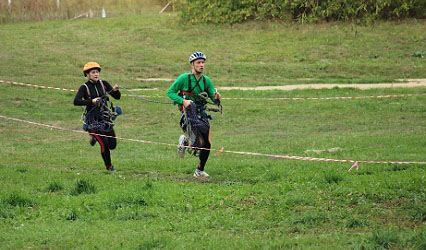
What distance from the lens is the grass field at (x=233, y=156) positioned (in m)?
8.21

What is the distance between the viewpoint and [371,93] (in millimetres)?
24203

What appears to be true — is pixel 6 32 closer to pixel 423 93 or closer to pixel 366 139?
pixel 423 93

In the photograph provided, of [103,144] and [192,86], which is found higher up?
[192,86]

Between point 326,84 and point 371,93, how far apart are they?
9.73 ft

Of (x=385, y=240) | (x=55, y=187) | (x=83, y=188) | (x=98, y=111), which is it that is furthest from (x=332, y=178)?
(x=98, y=111)

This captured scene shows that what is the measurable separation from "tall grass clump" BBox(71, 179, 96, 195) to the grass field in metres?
0.02

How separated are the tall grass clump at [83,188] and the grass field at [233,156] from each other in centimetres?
2

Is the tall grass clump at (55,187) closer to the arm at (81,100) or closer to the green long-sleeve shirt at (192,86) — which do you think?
the arm at (81,100)

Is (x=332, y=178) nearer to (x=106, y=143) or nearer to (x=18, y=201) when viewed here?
(x=106, y=143)

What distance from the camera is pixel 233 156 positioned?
15.1m

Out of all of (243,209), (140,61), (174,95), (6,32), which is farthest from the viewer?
(6,32)

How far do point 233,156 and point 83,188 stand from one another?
5.07 m

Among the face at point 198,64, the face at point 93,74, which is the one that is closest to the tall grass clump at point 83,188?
the face at point 93,74

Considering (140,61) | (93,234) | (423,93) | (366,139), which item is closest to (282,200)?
(93,234)
